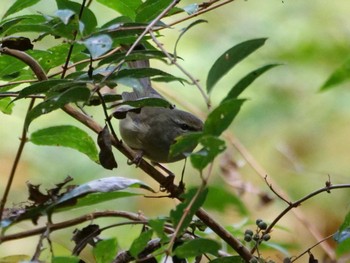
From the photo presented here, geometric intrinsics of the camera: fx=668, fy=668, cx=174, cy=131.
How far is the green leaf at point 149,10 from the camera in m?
1.29

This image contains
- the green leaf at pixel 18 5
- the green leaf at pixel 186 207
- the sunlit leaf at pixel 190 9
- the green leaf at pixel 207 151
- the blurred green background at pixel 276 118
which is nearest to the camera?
the green leaf at pixel 207 151

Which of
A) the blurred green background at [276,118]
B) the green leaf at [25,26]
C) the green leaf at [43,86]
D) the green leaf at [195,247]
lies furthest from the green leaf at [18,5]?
the blurred green background at [276,118]

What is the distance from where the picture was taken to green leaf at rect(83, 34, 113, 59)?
3.21 ft

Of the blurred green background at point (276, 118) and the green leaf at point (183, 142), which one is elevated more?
the blurred green background at point (276, 118)

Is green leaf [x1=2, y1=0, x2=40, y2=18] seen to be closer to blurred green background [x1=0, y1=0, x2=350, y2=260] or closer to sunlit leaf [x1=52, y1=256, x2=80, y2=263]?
sunlit leaf [x1=52, y1=256, x2=80, y2=263]

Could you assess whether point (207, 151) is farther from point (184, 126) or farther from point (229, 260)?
point (184, 126)

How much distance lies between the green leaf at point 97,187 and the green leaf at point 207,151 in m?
0.16

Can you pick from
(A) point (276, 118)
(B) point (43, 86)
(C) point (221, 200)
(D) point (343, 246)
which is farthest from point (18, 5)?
(A) point (276, 118)

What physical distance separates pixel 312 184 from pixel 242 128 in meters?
0.53

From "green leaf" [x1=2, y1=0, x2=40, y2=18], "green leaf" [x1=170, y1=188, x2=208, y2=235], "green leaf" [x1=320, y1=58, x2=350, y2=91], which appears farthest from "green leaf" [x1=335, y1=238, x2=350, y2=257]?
"green leaf" [x1=2, y1=0, x2=40, y2=18]

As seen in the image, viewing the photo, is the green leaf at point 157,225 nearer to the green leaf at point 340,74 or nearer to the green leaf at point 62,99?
the green leaf at point 62,99

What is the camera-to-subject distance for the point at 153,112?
2316 millimetres

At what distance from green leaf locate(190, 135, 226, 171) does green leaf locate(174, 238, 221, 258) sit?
0.50 ft

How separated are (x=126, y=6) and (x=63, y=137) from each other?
0.39m
